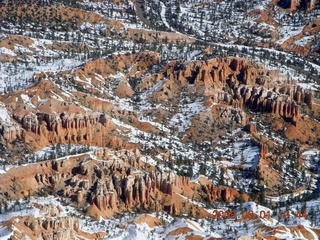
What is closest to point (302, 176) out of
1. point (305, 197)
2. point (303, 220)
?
point (305, 197)

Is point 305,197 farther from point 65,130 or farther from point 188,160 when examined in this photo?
point 65,130

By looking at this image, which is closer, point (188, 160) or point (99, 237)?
point (99, 237)

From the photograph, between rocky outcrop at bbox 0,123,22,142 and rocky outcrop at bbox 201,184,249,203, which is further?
rocky outcrop at bbox 0,123,22,142

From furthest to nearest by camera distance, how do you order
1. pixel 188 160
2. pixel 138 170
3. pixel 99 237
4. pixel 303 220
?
pixel 188 160, pixel 138 170, pixel 303 220, pixel 99 237

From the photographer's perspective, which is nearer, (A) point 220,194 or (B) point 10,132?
(A) point 220,194

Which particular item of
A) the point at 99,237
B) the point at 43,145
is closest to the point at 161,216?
the point at 99,237

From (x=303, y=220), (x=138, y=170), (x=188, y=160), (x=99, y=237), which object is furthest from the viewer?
(x=188, y=160)

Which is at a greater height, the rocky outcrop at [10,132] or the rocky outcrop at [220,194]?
the rocky outcrop at [10,132]

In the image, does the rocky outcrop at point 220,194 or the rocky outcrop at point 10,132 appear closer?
the rocky outcrop at point 220,194

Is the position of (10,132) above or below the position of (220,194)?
above

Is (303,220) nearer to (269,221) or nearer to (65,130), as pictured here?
(269,221)

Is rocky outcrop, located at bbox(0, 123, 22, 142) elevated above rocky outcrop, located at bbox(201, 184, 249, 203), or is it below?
above
